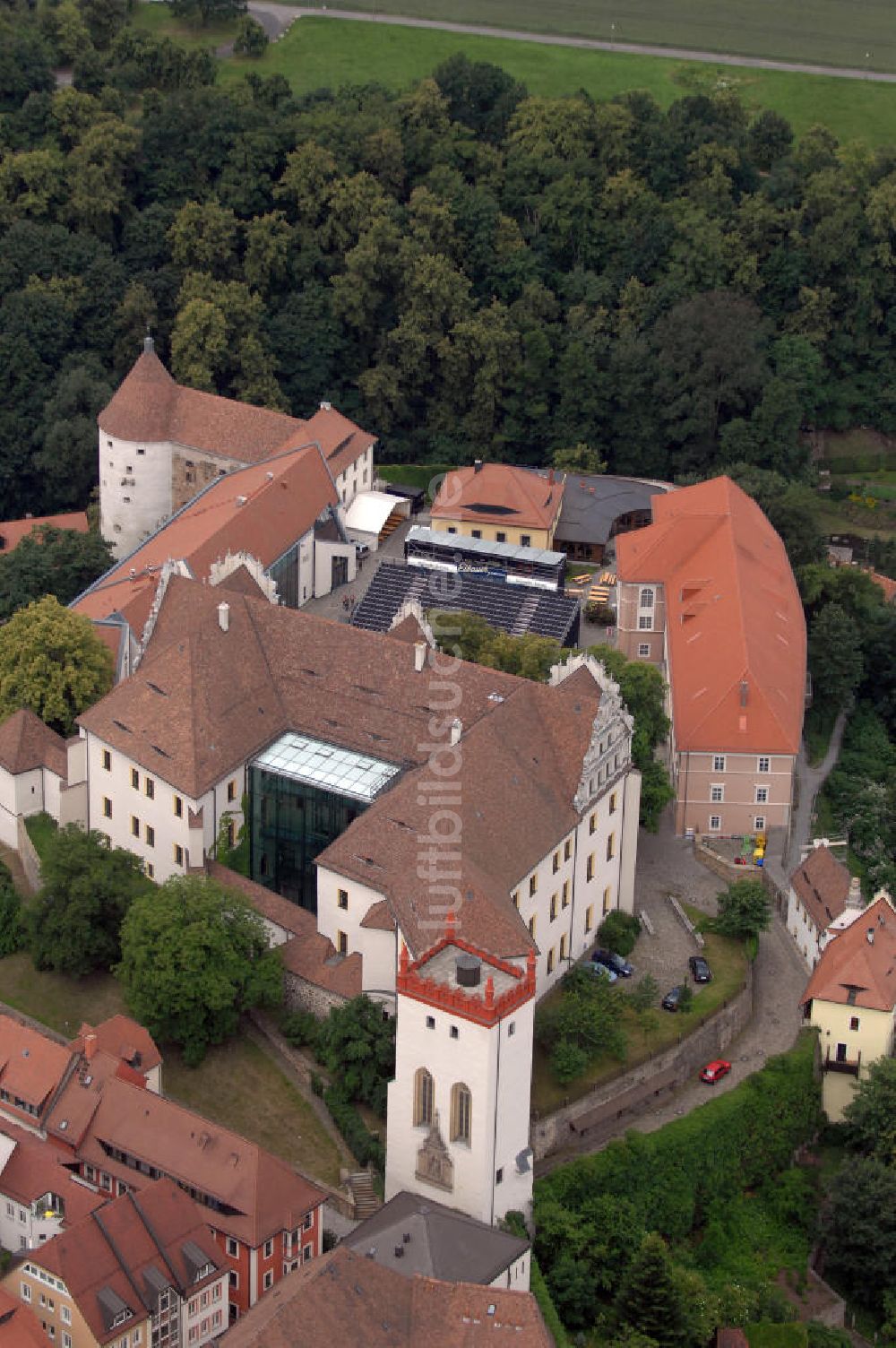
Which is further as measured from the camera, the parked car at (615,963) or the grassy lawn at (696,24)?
the grassy lawn at (696,24)

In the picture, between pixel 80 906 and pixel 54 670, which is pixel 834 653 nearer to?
pixel 54 670

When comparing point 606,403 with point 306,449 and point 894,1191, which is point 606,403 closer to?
point 306,449

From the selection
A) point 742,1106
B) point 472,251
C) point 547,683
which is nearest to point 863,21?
point 472,251

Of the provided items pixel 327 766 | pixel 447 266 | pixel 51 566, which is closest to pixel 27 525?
pixel 51 566

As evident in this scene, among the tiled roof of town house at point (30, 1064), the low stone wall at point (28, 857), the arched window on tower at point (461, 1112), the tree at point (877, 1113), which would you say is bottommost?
the tree at point (877, 1113)

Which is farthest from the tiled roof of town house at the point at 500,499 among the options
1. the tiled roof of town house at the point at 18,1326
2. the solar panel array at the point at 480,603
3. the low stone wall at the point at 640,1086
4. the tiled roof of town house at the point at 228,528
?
the tiled roof of town house at the point at 18,1326

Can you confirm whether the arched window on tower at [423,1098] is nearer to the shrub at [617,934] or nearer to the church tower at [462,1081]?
the church tower at [462,1081]
